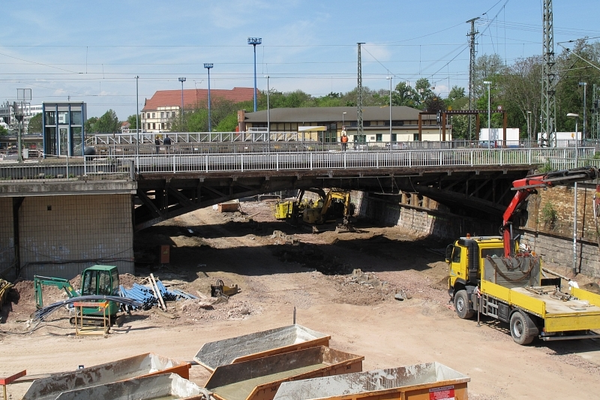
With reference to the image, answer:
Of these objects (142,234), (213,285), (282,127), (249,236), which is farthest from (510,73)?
(213,285)

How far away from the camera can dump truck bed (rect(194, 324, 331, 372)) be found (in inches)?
570

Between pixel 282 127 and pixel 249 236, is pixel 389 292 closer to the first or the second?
pixel 249 236

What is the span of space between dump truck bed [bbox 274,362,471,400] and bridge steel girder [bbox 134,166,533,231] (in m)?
16.3

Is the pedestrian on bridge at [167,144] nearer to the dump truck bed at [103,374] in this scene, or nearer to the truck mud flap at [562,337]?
the dump truck bed at [103,374]

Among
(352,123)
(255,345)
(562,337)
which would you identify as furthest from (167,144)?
(352,123)

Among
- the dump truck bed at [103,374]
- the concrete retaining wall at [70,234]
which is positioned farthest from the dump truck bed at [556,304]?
the concrete retaining wall at [70,234]

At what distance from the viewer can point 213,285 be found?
2503 centimetres

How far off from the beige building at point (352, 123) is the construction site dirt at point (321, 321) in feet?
96.0

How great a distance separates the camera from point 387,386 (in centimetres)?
1258

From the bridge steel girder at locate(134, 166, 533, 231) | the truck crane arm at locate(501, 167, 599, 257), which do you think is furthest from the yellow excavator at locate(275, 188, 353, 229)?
the truck crane arm at locate(501, 167, 599, 257)

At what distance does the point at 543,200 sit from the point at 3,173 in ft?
78.5

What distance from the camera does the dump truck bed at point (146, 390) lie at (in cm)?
1142

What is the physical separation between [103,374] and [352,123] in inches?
2290

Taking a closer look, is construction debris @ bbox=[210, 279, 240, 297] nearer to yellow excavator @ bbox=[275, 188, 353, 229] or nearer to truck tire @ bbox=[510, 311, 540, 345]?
truck tire @ bbox=[510, 311, 540, 345]
